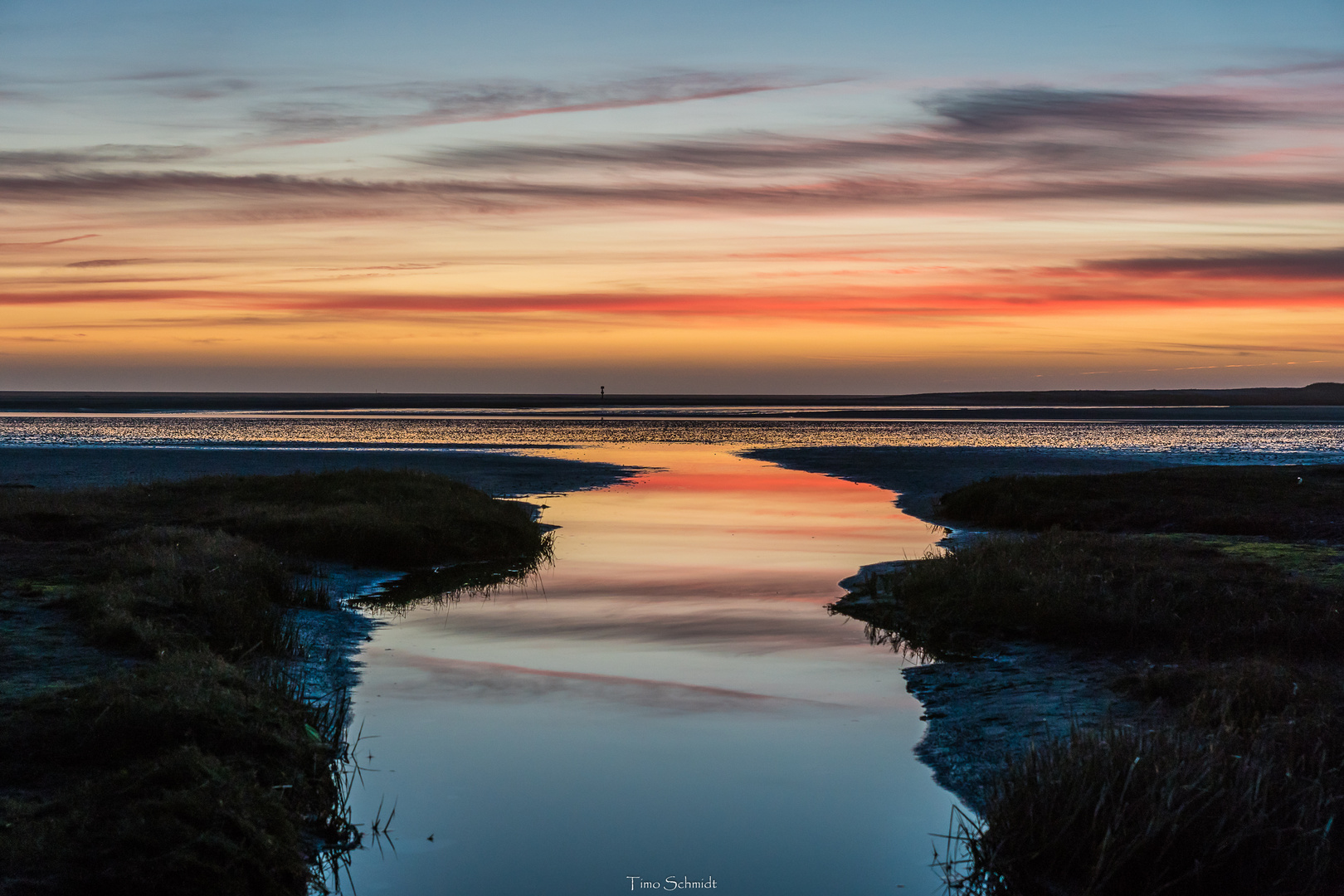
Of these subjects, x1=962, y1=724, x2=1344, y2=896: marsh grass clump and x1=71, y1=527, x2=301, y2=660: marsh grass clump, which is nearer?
x1=962, y1=724, x2=1344, y2=896: marsh grass clump

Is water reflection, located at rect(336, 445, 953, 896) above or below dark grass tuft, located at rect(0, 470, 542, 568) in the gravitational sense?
below

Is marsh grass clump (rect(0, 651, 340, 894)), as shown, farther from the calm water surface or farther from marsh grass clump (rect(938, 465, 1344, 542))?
marsh grass clump (rect(938, 465, 1344, 542))

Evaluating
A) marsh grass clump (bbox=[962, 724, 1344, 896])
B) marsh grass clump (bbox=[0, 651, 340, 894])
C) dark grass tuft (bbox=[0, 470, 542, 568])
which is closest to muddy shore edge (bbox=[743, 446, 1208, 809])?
marsh grass clump (bbox=[962, 724, 1344, 896])

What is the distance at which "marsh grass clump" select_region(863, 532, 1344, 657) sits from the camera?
43.3ft

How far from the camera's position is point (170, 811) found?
23.1 feet

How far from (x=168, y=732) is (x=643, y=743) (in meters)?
4.44

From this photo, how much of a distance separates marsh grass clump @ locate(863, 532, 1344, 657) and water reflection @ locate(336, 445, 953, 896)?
4.68 feet

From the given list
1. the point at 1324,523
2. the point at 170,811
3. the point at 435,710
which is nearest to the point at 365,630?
the point at 435,710

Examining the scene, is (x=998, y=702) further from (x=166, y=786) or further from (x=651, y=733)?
(x=166, y=786)

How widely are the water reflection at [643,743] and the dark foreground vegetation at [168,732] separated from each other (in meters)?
0.77

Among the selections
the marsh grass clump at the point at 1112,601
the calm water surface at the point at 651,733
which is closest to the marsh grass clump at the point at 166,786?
the calm water surface at the point at 651,733

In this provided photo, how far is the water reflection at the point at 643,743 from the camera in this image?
319 inches

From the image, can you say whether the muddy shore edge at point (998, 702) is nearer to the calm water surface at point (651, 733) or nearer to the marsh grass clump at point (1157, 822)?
the calm water surface at point (651, 733)

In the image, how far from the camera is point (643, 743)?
10742 mm
